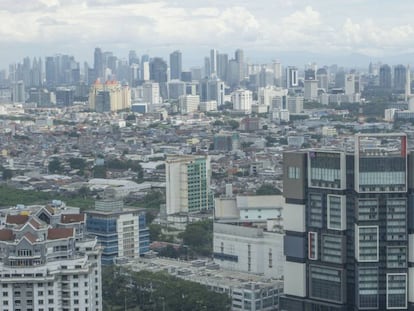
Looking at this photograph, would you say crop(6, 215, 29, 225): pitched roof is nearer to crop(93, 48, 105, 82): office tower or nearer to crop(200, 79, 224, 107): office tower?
crop(200, 79, 224, 107): office tower

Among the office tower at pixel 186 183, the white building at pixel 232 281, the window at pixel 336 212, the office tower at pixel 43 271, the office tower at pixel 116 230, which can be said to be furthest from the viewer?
the office tower at pixel 186 183

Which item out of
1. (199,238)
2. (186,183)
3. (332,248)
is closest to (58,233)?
(332,248)

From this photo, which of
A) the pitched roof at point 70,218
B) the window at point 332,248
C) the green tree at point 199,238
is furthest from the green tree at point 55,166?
the window at point 332,248

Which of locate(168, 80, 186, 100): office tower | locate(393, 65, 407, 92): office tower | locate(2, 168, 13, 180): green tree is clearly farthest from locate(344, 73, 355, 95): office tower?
locate(2, 168, 13, 180): green tree

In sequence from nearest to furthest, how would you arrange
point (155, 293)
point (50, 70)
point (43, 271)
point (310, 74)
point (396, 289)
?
point (43, 271) → point (396, 289) → point (155, 293) → point (310, 74) → point (50, 70)

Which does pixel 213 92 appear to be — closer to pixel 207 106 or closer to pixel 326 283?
pixel 207 106

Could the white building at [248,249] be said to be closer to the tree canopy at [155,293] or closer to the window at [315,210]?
Answer: the tree canopy at [155,293]
